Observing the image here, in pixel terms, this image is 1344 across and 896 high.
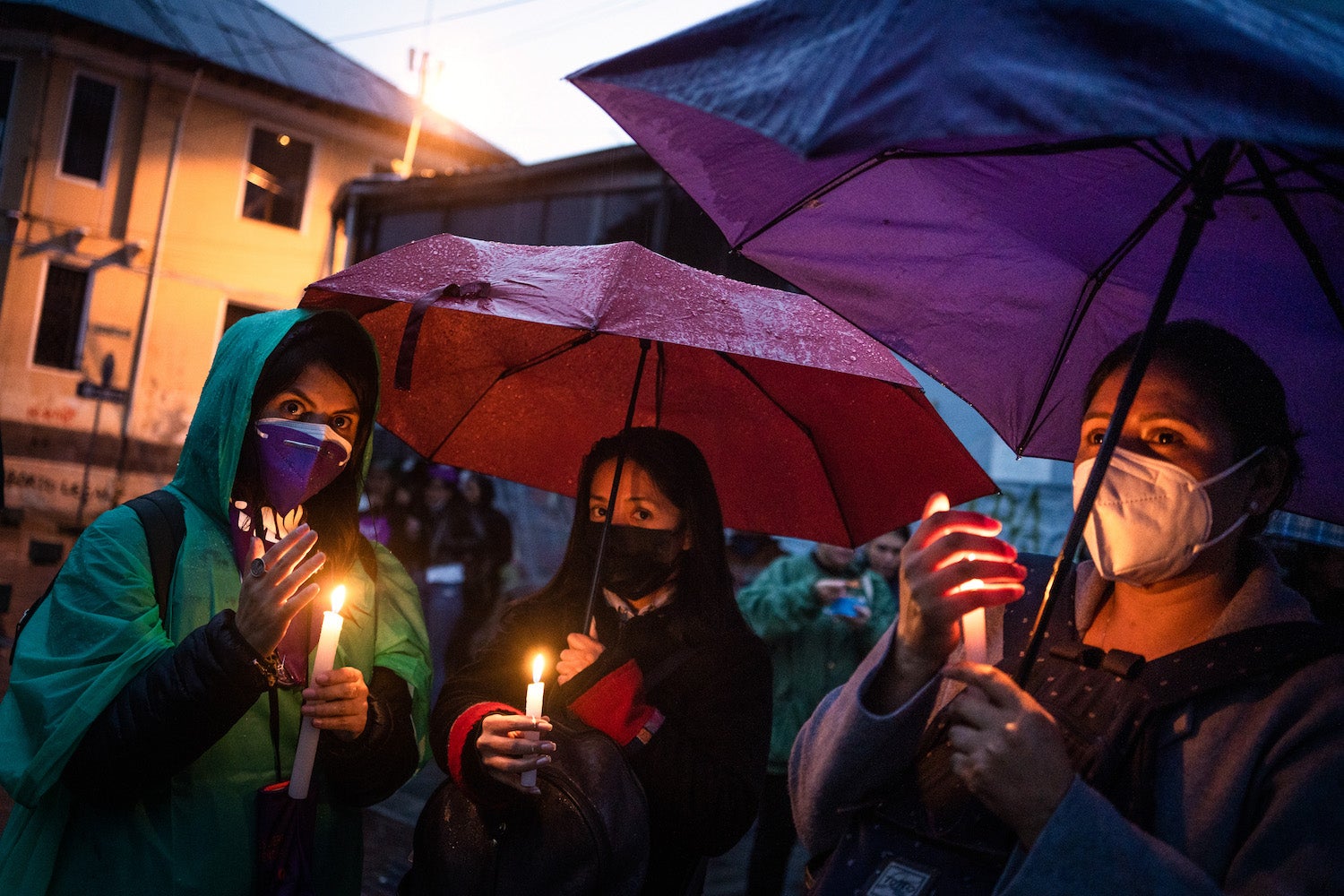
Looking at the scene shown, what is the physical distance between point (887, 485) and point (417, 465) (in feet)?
33.5

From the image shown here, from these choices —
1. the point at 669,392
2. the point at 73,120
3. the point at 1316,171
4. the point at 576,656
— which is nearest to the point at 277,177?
the point at 73,120

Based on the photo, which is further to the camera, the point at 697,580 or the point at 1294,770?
the point at 697,580

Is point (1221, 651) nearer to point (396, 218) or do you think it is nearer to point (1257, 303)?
point (1257, 303)

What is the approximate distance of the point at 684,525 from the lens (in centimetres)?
324

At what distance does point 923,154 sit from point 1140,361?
738 millimetres

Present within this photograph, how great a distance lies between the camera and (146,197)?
23.8 meters

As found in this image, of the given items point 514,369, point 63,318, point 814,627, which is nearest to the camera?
point 514,369

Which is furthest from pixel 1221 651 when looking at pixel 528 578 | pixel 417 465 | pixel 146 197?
pixel 146 197

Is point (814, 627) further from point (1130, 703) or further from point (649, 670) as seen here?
point (1130, 703)

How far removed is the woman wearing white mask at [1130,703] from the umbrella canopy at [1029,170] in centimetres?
34

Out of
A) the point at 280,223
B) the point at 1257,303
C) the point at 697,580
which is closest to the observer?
the point at 1257,303

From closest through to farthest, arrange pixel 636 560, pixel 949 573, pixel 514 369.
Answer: pixel 949 573, pixel 636 560, pixel 514 369

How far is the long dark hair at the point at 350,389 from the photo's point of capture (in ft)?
9.27

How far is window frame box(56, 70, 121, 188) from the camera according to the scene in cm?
2305
